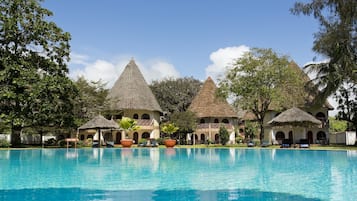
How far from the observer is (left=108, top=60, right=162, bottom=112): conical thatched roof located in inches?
1554

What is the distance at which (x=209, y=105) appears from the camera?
42000 mm

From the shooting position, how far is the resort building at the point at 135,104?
39531mm

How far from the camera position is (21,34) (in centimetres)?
2844

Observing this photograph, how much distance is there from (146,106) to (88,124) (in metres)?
10.4

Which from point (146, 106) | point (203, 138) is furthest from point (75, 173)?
point (203, 138)

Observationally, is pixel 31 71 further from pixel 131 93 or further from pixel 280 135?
pixel 280 135

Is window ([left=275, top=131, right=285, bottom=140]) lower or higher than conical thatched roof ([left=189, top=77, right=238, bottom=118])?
lower

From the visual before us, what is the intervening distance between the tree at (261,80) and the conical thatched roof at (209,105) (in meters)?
6.66

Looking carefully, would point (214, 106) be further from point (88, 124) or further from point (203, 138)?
point (88, 124)

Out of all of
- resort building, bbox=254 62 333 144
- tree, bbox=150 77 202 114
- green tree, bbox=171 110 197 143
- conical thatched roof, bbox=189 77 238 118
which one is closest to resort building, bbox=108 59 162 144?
green tree, bbox=171 110 197 143

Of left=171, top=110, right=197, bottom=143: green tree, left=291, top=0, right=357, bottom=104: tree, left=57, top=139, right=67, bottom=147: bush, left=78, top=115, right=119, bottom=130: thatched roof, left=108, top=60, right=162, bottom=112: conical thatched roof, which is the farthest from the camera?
left=108, top=60, right=162, bottom=112: conical thatched roof

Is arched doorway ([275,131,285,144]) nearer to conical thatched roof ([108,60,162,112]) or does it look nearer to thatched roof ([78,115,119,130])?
conical thatched roof ([108,60,162,112])

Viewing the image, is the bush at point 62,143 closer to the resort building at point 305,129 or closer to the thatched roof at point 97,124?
the thatched roof at point 97,124

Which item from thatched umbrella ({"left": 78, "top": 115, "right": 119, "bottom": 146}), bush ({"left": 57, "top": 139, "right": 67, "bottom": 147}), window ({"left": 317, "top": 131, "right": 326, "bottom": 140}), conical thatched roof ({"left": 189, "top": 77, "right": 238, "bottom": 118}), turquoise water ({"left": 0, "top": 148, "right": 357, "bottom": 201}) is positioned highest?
conical thatched roof ({"left": 189, "top": 77, "right": 238, "bottom": 118})
